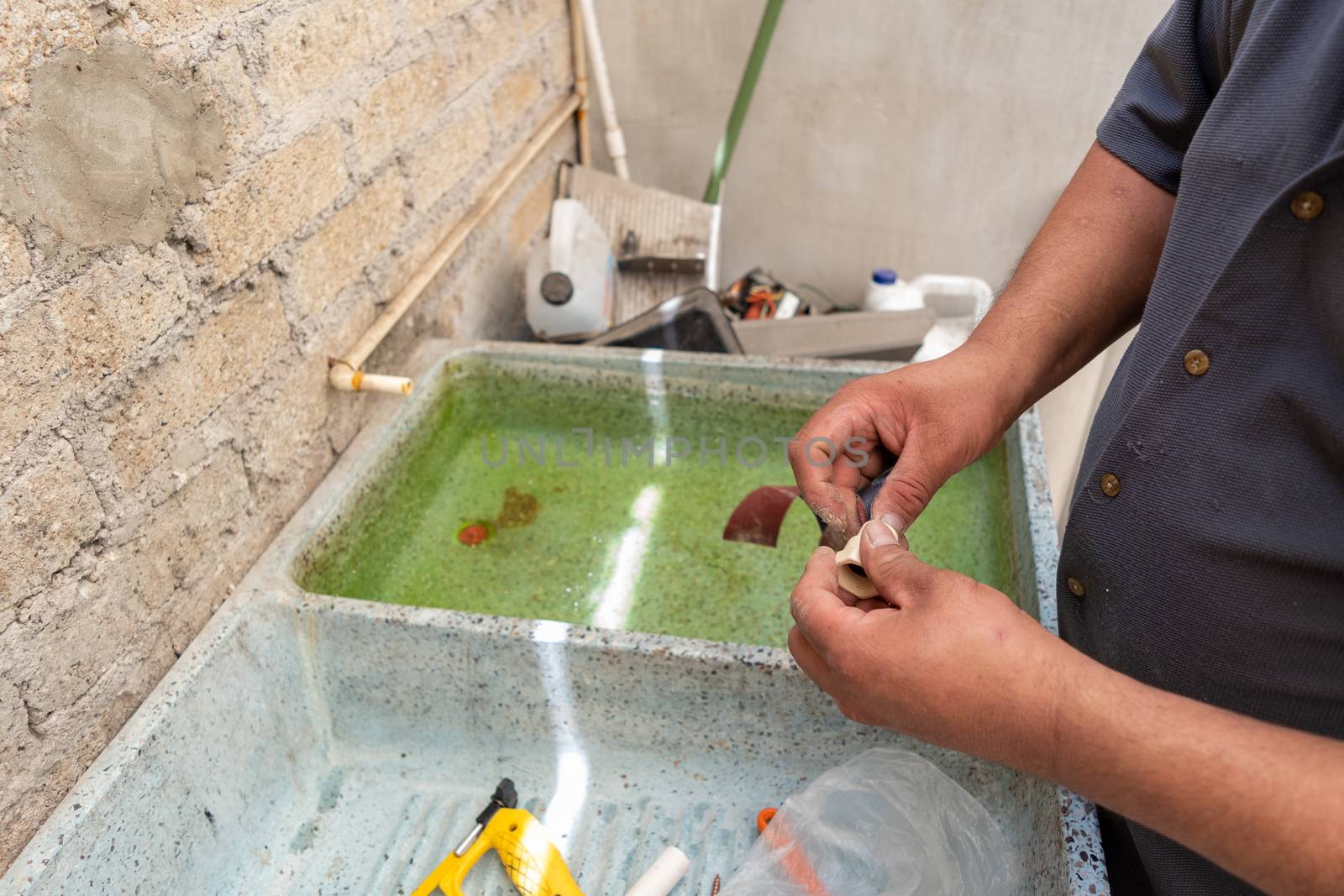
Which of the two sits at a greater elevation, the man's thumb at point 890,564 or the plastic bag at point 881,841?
the man's thumb at point 890,564

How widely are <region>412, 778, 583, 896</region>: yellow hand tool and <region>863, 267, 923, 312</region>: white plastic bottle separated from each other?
1.91 m

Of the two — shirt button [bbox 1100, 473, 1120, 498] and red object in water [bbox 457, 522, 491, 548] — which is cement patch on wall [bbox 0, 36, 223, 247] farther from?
shirt button [bbox 1100, 473, 1120, 498]

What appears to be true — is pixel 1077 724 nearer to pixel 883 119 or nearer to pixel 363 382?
pixel 363 382

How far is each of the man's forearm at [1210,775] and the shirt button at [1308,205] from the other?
375mm

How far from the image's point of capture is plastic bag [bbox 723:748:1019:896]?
1.00 meters

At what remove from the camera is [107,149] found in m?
0.98

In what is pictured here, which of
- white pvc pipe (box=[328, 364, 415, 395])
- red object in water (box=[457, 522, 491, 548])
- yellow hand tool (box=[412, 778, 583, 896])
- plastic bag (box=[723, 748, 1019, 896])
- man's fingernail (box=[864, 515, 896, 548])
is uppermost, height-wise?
man's fingernail (box=[864, 515, 896, 548])

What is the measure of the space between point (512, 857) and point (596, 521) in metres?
0.71

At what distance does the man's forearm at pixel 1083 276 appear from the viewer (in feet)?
3.05

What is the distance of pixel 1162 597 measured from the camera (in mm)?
764

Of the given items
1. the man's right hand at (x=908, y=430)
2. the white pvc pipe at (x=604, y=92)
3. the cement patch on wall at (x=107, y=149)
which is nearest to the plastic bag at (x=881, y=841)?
the man's right hand at (x=908, y=430)

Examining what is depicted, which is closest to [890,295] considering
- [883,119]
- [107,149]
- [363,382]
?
[883,119]

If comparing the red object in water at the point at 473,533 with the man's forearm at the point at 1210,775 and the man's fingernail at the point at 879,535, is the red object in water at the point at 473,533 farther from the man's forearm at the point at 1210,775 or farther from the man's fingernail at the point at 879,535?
the man's forearm at the point at 1210,775

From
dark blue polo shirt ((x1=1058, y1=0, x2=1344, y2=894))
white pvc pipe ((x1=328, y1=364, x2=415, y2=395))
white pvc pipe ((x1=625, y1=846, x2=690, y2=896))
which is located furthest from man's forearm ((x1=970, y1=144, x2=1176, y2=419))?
white pvc pipe ((x1=328, y1=364, x2=415, y2=395))
